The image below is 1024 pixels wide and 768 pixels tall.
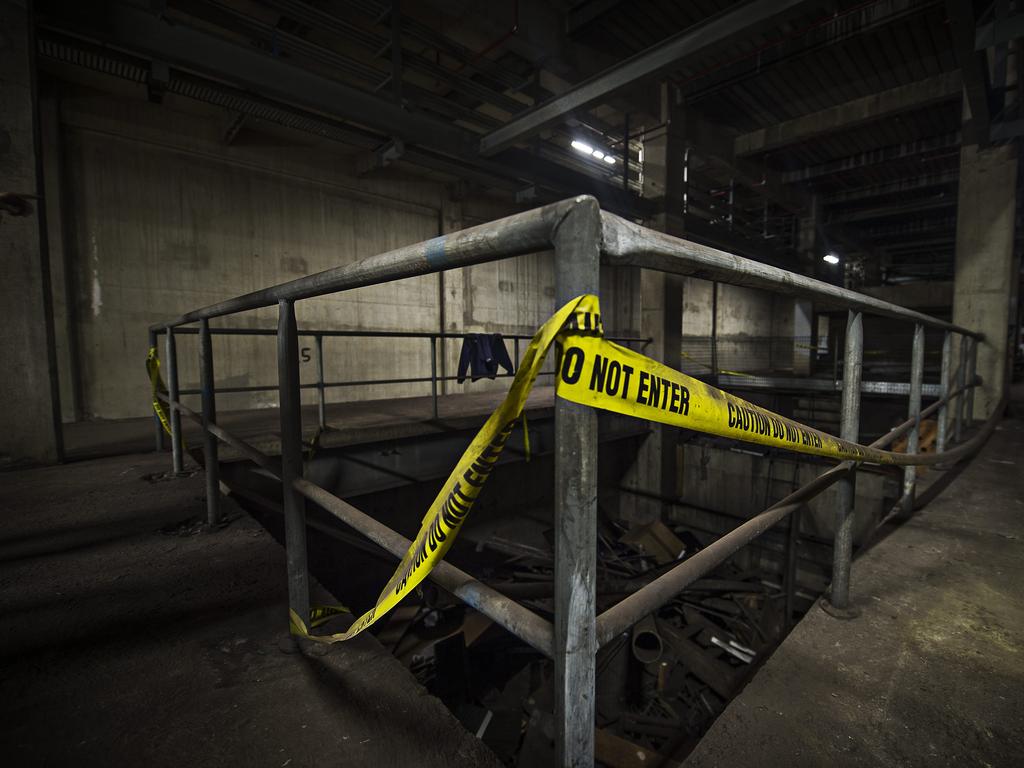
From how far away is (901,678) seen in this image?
1.38 m

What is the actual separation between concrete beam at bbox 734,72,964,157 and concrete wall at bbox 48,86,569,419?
6869 millimetres

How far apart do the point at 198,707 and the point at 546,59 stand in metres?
7.11

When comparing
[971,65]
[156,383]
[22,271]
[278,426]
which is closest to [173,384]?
[156,383]

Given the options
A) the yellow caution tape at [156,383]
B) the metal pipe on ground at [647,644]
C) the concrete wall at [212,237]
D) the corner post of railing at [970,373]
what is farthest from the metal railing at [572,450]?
the concrete wall at [212,237]

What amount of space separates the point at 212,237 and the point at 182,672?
296 inches

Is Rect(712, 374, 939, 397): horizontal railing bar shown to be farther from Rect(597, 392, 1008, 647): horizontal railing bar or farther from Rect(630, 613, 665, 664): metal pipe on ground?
Rect(597, 392, 1008, 647): horizontal railing bar

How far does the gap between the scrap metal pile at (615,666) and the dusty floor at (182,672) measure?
1.92m

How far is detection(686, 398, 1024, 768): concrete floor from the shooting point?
3.69 ft

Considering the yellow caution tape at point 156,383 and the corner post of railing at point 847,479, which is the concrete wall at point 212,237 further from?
the corner post of railing at point 847,479

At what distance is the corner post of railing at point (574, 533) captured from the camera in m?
0.61

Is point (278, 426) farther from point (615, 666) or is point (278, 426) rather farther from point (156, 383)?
point (615, 666)

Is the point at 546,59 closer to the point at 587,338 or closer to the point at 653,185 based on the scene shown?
the point at 653,185

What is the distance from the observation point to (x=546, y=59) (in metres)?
5.92

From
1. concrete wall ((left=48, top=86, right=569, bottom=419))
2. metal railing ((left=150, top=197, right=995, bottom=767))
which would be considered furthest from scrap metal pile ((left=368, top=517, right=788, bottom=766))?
concrete wall ((left=48, top=86, right=569, bottom=419))
